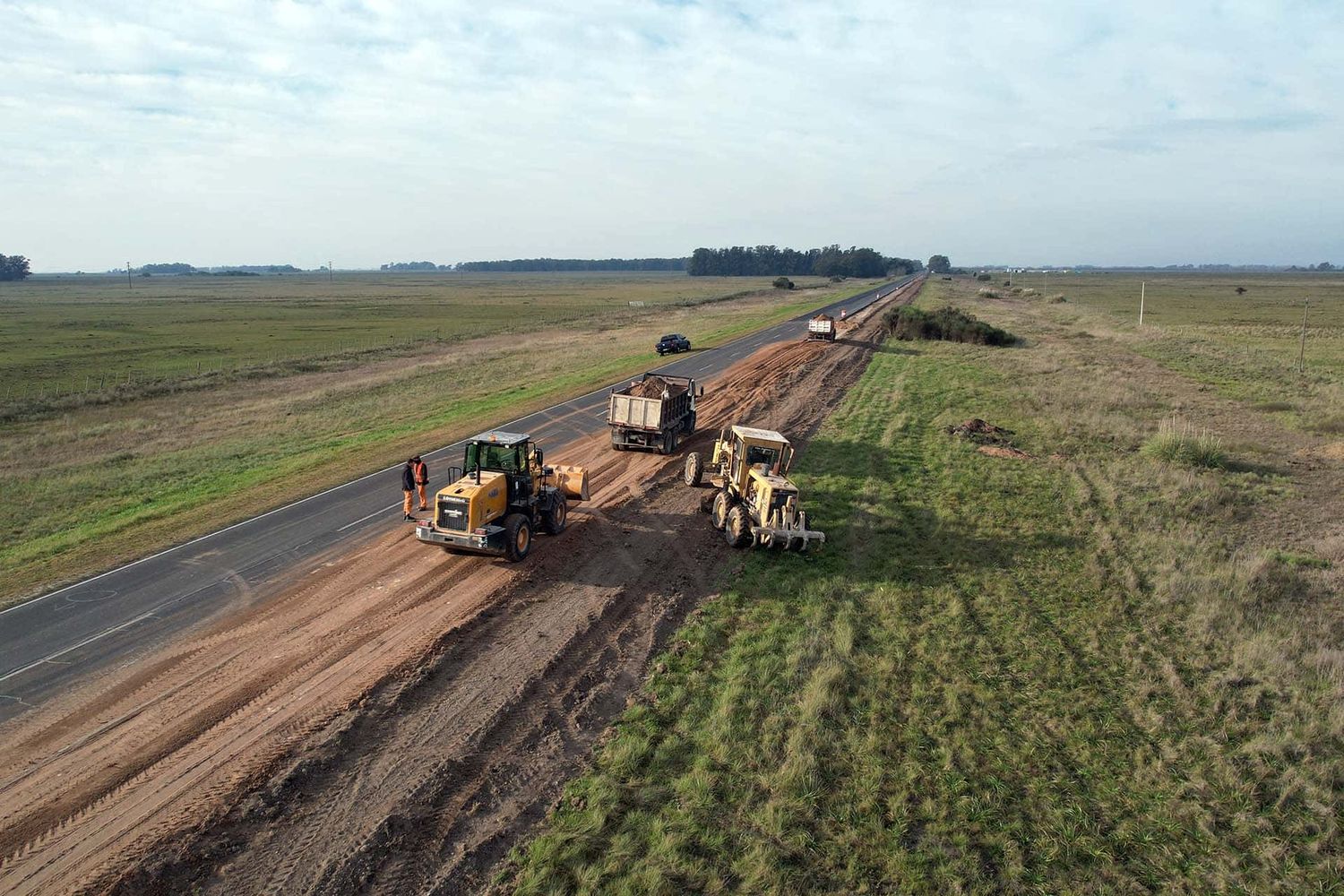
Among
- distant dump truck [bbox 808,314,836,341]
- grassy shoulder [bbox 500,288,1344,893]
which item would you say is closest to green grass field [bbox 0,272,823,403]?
distant dump truck [bbox 808,314,836,341]

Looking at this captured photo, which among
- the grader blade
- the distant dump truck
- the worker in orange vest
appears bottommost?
the grader blade

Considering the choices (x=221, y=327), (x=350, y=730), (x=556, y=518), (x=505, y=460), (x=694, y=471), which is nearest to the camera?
(x=350, y=730)

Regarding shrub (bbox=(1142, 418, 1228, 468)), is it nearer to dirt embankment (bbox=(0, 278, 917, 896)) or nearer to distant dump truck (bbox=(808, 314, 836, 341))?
dirt embankment (bbox=(0, 278, 917, 896))

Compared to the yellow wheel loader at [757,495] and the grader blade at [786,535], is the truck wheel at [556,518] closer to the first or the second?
the yellow wheel loader at [757,495]

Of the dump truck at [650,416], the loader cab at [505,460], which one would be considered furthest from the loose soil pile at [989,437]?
the loader cab at [505,460]

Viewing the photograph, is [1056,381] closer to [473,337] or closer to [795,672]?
[795,672]

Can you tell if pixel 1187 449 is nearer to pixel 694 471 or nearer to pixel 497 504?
pixel 694 471

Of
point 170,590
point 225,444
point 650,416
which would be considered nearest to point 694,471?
point 650,416
